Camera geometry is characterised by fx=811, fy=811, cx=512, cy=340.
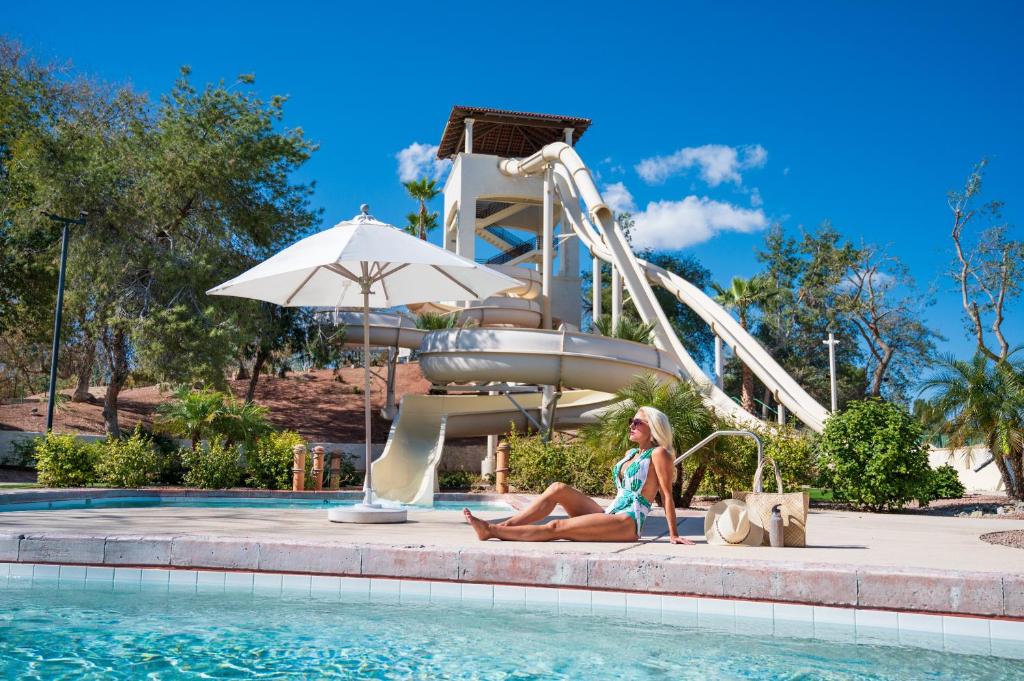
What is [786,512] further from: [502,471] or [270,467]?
[270,467]

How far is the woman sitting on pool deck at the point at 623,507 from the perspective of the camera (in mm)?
7117

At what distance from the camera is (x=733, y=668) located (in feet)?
14.9

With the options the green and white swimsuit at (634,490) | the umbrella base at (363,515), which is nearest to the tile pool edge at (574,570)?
the green and white swimsuit at (634,490)

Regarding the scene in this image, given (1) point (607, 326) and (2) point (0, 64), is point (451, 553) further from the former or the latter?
(2) point (0, 64)

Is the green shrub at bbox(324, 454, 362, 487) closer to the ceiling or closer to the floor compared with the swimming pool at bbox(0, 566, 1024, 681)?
closer to the ceiling

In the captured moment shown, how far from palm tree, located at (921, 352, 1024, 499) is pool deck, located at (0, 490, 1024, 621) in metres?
9.93

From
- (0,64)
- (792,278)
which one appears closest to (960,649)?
(0,64)

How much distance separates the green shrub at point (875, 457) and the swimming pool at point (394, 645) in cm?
1132

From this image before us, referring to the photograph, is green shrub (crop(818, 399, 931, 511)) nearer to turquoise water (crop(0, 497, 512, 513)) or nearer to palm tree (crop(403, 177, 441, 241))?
turquoise water (crop(0, 497, 512, 513))

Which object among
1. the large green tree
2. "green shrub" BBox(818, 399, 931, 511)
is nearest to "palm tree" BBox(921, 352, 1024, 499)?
"green shrub" BBox(818, 399, 931, 511)

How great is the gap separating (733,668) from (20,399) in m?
31.4

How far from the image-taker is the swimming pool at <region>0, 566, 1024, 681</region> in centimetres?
441

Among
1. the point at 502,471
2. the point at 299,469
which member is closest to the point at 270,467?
the point at 299,469

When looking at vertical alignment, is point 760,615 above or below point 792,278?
below
